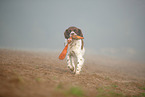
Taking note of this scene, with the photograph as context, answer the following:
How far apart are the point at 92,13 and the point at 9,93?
173972 millimetres

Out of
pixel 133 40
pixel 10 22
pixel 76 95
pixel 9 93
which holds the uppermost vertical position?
pixel 10 22

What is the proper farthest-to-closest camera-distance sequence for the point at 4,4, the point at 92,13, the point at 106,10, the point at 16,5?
the point at 92,13 → the point at 106,10 → the point at 16,5 → the point at 4,4

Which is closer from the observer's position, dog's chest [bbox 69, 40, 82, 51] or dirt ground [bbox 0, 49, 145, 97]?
dirt ground [bbox 0, 49, 145, 97]

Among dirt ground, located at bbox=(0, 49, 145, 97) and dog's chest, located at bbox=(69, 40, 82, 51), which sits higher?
dog's chest, located at bbox=(69, 40, 82, 51)

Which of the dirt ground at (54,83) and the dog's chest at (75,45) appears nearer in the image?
the dirt ground at (54,83)

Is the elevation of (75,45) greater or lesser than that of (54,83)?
greater

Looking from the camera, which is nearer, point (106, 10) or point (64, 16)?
point (106, 10)

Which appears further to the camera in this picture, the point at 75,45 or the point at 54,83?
the point at 75,45

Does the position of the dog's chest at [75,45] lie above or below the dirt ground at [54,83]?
above

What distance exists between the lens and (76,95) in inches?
116

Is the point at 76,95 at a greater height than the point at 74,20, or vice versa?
the point at 74,20

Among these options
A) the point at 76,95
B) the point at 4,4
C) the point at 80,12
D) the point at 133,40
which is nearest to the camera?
the point at 76,95

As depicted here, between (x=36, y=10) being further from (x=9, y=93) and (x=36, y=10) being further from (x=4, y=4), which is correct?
(x=9, y=93)

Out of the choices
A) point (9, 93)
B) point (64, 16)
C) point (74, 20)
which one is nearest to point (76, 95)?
point (9, 93)
